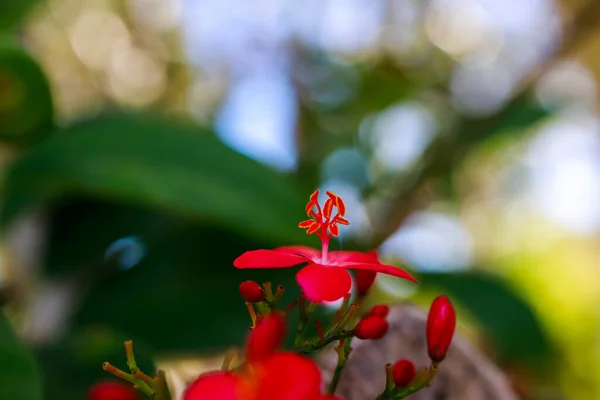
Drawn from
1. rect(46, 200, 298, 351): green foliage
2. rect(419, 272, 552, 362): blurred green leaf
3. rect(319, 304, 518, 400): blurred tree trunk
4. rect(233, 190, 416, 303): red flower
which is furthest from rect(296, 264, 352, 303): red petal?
rect(419, 272, 552, 362): blurred green leaf

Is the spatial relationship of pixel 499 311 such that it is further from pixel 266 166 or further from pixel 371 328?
pixel 371 328

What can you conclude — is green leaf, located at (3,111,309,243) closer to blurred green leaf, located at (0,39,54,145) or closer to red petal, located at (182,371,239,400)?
blurred green leaf, located at (0,39,54,145)

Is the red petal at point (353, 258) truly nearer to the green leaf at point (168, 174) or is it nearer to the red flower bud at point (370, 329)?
the red flower bud at point (370, 329)

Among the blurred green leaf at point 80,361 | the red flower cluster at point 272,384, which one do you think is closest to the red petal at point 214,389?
the red flower cluster at point 272,384

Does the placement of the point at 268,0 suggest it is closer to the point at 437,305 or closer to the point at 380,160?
the point at 380,160

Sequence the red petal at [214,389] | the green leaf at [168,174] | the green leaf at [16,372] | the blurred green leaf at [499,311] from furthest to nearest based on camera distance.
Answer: the blurred green leaf at [499,311] < the green leaf at [168,174] < the green leaf at [16,372] < the red petal at [214,389]

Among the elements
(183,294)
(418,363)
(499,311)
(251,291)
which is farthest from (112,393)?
(499,311)

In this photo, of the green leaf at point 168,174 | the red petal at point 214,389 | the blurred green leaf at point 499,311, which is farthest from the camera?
the blurred green leaf at point 499,311

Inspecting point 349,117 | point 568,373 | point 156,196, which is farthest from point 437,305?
point 568,373
